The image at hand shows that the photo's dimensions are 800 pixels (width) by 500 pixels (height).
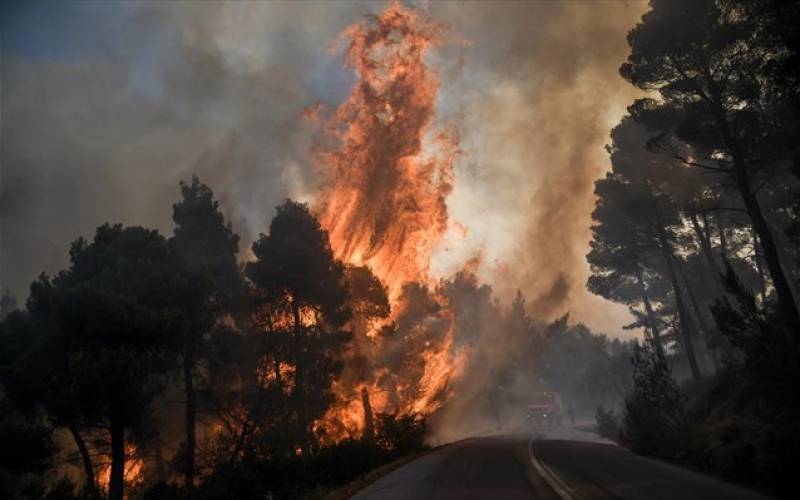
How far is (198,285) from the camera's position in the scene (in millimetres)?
30203

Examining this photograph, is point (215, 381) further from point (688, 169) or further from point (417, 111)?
point (688, 169)

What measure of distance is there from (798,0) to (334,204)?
3163 cm

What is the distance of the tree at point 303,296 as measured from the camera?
33.5 m

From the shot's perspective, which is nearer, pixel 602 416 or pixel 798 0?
pixel 798 0

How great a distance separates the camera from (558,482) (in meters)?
13.3

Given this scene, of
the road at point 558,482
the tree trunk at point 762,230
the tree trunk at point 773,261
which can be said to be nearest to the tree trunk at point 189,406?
the road at point 558,482

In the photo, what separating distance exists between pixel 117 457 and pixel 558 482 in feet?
74.1

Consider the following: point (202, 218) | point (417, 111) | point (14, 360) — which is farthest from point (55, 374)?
point (417, 111)

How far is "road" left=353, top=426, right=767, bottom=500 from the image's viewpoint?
1117 centimetres

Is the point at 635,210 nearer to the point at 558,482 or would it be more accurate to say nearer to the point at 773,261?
the point at 773,261

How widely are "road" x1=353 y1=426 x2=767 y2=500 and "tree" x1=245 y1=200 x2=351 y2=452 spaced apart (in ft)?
50.4

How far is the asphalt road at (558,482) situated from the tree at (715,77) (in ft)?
36.0

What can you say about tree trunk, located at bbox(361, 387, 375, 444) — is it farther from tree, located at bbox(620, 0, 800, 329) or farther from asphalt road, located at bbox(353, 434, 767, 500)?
tree, located at bbox(620, 0, 800, 329)

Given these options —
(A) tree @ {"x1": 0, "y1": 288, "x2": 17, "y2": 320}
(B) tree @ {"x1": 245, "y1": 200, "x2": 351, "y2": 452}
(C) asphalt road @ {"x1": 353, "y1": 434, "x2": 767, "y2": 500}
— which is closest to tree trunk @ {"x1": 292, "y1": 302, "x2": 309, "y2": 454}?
(B) tree @ {"x1": 245, "y1": 200, "x2": 351, "y2": 452}
